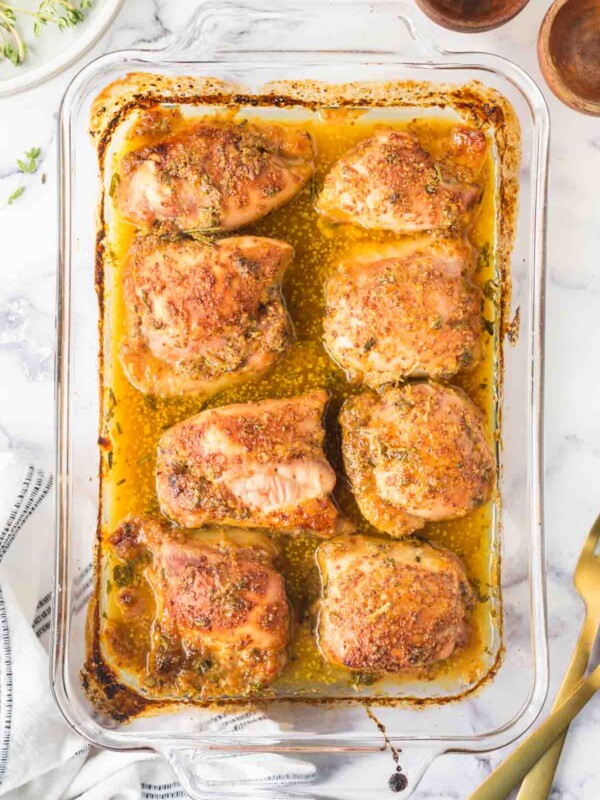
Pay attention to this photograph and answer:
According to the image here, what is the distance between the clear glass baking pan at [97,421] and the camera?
2799 millimetres

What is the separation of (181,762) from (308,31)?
2526 millimetres

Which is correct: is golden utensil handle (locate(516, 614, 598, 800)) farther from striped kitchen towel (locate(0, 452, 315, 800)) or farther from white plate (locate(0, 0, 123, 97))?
white plate (locate(0, 0, 123, 97))

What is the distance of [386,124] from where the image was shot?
115 inches

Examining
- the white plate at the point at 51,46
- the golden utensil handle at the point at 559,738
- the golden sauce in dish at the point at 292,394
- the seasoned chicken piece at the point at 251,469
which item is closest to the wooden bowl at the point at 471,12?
the golden sauce in dish at the point at 292,394

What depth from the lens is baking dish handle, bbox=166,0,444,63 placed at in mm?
2822

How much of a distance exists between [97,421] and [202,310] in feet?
1.87

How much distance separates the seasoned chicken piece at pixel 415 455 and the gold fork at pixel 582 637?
50cm

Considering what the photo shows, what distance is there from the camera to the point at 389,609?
2.69 meters

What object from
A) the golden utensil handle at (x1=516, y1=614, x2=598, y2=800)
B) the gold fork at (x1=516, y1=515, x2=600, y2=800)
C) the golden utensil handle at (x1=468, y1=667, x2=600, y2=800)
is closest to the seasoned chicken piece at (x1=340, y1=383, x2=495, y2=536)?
the gold fork at (x1=516, y1=515, x2=600, y2=800)

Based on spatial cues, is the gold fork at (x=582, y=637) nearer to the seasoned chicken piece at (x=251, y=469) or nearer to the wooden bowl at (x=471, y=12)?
the seasoned chicken piece at (x=251, y=469)

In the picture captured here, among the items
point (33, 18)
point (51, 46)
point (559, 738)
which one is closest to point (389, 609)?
point (559, 738)

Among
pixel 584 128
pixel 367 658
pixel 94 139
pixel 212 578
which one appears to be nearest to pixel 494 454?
pixel 367 658

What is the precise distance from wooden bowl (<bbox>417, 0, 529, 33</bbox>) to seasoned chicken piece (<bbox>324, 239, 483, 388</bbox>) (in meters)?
0.71

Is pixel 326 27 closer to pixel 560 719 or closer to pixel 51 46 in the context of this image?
pixel 51 46
